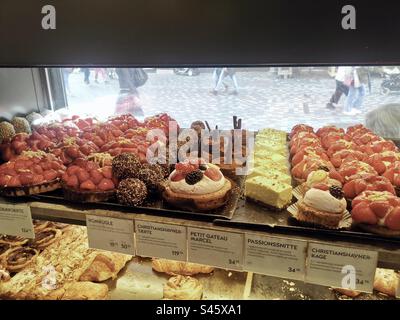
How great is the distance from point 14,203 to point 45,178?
14 centimetres

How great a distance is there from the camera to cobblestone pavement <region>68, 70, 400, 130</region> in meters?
2.38

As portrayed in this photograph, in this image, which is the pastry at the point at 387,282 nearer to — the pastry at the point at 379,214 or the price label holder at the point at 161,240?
the pastry at the point at 379,214

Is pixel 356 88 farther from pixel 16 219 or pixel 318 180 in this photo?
pixel 16 219

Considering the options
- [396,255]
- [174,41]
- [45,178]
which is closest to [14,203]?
[45,178]

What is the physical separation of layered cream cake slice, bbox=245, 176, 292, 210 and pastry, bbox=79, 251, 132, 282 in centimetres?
103

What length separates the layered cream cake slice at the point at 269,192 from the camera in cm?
136

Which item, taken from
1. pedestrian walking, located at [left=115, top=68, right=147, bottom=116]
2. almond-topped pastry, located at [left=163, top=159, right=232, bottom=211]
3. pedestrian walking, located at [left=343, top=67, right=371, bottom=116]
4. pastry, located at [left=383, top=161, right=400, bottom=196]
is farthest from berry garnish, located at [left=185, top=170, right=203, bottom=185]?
pedestrian walking, located at [left=343, top=67, right=371, bottom=116]

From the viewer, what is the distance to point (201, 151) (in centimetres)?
175

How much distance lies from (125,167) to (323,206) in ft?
2.43

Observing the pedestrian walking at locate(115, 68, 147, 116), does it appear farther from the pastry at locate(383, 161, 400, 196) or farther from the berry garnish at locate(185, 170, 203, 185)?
the pastry at locate(383, 161, 400, 196)

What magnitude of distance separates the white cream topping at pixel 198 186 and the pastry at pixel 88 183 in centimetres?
24

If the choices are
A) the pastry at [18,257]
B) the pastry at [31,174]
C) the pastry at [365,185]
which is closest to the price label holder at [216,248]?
the pastry at [365,185]

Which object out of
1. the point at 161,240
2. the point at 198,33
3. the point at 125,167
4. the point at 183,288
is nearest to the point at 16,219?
the point at 125,167

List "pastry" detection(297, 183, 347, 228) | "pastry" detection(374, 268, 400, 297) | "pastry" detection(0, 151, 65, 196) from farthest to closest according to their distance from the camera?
"pastry" detection(374, 268, 400, 297) → "pastry" detection(0, 151, 65, 196) → "pastry" detection(297, 183, 347, 228)
